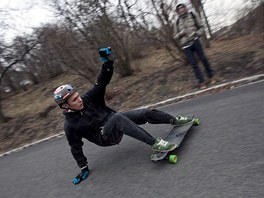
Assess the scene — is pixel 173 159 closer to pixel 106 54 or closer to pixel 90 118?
pixel 90 118

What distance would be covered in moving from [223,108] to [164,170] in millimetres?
2126

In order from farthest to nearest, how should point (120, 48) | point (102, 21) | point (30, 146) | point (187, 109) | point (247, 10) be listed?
point (120, 48), point (102, 21), point (247, 10), point (30, 146), point (187, 109)

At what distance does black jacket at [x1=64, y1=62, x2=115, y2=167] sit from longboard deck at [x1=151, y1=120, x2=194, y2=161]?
2.94 ft

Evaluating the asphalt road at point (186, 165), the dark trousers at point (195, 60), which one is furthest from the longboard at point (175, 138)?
the dark trousers at point (195, 60)

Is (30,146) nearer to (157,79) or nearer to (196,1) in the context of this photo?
(157,79)

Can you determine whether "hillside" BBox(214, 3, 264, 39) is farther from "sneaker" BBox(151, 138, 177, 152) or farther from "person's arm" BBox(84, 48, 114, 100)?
"sneaker" BBox(151, 138, 177, 152)

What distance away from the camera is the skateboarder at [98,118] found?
13.7 ft

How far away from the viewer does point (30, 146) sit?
8383 millimetres

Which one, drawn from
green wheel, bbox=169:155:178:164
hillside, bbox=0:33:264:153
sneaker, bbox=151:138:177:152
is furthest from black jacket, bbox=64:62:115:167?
hillside, bbox=0:33:264:153

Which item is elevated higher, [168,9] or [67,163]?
[168,9]

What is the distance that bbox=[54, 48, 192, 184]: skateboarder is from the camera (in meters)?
4.16

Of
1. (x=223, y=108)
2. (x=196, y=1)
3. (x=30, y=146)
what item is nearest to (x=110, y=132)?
(x=223, y=108)

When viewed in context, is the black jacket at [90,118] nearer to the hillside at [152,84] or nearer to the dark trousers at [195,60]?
the dark trousers at [195,60]

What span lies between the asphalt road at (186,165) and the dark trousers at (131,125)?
42 centimetres
